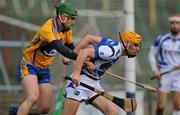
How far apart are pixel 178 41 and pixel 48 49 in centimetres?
339

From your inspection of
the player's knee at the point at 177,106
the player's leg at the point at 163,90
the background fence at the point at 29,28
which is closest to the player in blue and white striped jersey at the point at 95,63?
the background fence at the point at 29,28

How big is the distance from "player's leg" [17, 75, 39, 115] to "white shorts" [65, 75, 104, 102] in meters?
0.41

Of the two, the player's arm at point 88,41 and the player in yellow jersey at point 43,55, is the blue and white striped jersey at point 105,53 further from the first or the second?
the player in yellow jersey at point 43,55

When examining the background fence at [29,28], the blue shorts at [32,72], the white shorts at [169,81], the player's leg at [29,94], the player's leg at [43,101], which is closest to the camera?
the player's leg at [29,94]

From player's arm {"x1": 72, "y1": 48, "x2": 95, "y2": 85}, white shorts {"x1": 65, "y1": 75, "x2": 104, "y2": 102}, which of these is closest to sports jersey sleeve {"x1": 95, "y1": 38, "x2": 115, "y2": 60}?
player's arm {"x1": 72, "y1": 48, "x2": 95, "y2": 85}

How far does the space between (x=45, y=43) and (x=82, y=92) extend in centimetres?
79

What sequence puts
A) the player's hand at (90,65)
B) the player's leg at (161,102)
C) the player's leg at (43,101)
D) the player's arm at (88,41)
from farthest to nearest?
the player's leg at (161,102)
the player's leg at (43,101)
the player's arm at (88,41)
the player's hand at (90,65)

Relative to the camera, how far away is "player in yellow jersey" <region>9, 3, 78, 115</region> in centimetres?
1148

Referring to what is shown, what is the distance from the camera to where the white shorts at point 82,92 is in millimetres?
11508

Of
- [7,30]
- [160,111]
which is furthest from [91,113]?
[7,30]

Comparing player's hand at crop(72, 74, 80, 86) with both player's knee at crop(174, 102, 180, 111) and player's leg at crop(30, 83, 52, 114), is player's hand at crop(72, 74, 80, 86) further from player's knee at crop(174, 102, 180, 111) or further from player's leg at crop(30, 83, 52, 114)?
player's knee at crop(174, 102, 180, 111)

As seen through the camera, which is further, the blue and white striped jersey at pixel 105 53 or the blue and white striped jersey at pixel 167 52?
the blue and white striped jersey at pixel 167 52

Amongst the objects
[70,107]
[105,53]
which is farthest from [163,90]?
[105,53]

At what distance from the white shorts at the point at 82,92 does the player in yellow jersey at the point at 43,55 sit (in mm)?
403
